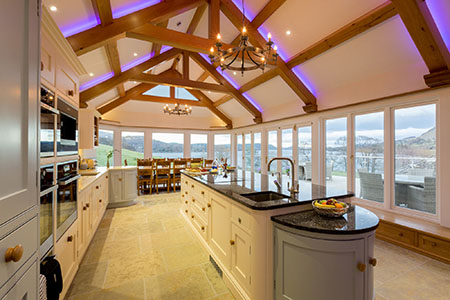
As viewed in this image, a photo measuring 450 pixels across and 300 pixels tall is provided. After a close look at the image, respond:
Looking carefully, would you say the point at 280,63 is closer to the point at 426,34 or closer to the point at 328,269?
the point at 426,34

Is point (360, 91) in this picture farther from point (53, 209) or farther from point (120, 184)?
point (120, 184)

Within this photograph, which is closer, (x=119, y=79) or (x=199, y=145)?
(x=119, y=79)

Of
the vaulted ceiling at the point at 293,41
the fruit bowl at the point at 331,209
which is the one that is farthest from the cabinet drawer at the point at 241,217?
the vaulted ceiling at the point at 293,41

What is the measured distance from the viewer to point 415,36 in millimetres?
2439

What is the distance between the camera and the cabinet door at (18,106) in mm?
688

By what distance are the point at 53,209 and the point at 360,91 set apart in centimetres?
473

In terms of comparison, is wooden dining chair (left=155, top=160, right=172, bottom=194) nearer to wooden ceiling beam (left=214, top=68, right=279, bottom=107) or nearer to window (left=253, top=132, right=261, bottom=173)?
window (left=253, top=132, right=261, bottom=173)

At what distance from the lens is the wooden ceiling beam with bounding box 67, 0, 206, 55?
269cm

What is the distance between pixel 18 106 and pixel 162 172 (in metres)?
5.59

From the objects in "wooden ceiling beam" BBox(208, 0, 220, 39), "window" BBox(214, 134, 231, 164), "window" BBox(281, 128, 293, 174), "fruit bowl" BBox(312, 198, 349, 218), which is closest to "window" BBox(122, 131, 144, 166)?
"window" BBox(214, 134, 231, 164)

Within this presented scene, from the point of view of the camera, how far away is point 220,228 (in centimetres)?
211

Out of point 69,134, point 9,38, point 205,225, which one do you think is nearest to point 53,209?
point 69,134

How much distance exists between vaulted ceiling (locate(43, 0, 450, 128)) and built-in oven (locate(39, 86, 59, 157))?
5.02 ft

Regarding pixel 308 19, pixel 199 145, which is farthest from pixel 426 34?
pixel 199 145
